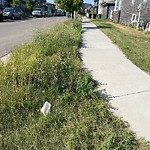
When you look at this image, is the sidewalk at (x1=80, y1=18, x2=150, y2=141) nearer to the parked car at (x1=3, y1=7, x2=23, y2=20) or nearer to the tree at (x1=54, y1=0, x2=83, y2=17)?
the tree at (x1=54, y1=0, x2=83, y2=17)

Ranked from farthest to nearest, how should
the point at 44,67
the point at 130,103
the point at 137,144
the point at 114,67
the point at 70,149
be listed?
1. the point at 114,67
2. the point at 44,67
3. the point at 130,103
4. the point at 137,144
5. the point at 70,149

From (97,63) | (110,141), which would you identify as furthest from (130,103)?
(97,63)

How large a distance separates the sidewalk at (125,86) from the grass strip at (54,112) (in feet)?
0.82

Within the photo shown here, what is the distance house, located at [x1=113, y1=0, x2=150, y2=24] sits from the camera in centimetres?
2012

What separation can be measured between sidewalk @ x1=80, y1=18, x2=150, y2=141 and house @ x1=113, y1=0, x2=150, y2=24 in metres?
13.0

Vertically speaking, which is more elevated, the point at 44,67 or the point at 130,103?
the point at 44,67

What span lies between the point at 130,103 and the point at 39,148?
209 cm

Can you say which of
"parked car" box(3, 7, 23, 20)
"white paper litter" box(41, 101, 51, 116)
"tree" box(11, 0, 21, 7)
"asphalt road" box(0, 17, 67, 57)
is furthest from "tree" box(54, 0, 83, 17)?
"tree" box(11, 0, 21, 7)

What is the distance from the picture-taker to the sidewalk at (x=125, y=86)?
12.7 ft

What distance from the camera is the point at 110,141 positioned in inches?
122

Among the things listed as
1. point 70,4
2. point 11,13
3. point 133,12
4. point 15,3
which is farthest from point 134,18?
point 15,3

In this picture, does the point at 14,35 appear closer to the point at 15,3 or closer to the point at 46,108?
→ the point at 46,108

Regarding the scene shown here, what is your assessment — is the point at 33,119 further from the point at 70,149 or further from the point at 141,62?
the point at 141,62

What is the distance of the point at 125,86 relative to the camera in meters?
5.34
